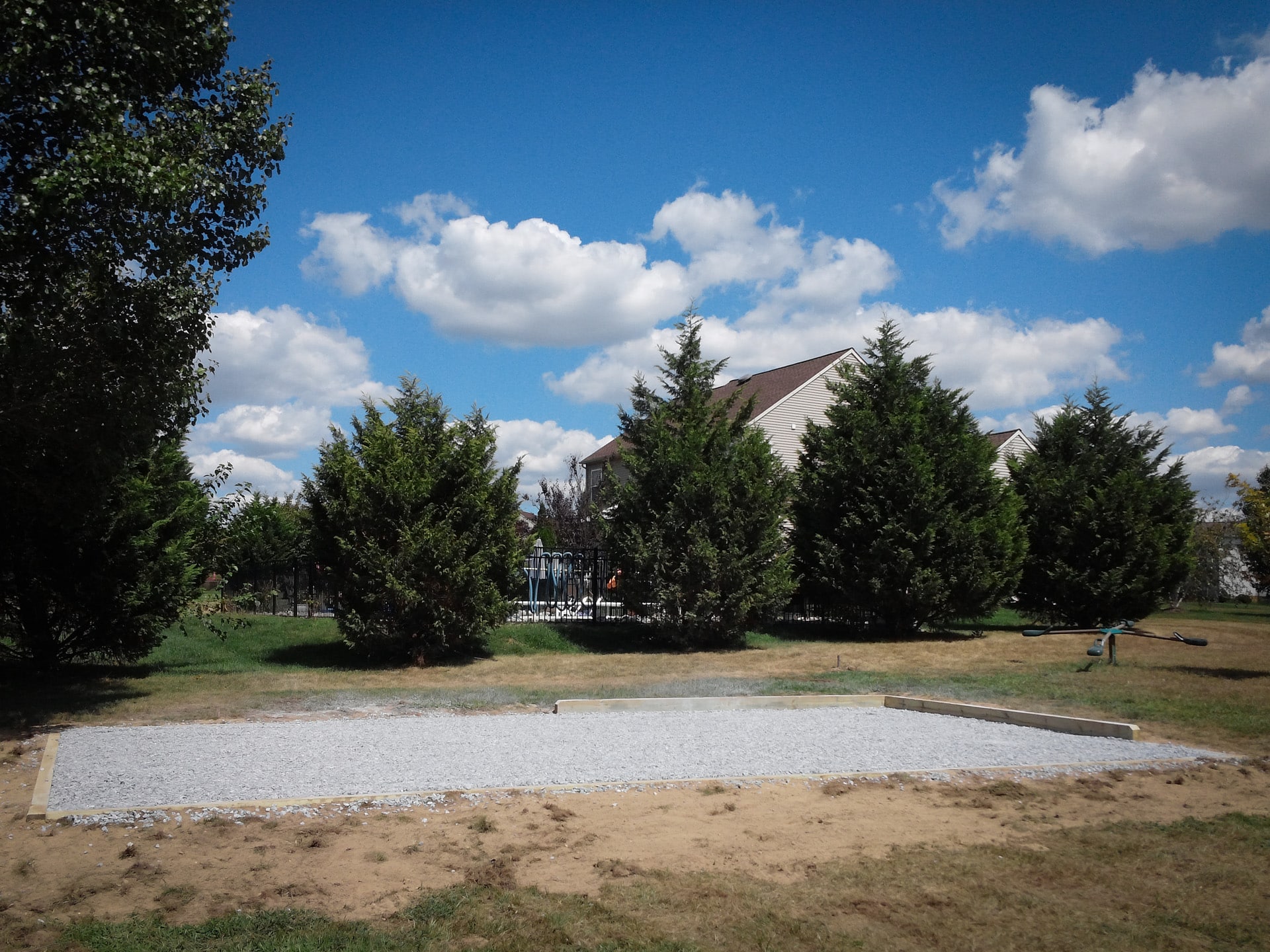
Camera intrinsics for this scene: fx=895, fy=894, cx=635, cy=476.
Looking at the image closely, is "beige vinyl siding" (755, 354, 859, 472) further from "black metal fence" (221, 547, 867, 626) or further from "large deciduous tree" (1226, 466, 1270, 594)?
"large deciduous tree" (1226, 466, 1270, 594)

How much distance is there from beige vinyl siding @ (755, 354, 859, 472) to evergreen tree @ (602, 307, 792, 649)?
45.7 feet

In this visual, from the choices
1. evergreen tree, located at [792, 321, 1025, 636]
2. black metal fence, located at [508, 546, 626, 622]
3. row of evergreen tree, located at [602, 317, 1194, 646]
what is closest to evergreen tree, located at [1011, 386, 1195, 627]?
row of evergreen tree, located at [602, 317, 1194, 646]

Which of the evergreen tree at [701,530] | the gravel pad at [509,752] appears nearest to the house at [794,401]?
the evergreen tree at [701,530]

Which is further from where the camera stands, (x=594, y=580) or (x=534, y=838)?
(x=594, y=580)

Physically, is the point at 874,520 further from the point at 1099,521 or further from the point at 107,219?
the point at 107,219

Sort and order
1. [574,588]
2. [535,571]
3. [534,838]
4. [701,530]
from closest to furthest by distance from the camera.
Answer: [534,838] → [701,530] → [535,571] → [574,588]

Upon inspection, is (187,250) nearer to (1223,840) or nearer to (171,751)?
(171,751)

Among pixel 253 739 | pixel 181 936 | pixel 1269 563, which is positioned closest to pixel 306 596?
pixel 253 739

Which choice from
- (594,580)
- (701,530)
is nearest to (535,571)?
(594,580)

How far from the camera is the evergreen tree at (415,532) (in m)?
14.6

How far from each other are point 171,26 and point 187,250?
2104 millimetres

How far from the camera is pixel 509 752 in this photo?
8188 millimetres

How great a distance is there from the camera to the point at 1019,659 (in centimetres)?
1638

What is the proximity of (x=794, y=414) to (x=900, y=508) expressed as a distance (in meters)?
14.2
